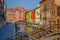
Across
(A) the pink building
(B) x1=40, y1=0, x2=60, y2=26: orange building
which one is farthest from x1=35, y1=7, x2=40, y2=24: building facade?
(A) the pink building

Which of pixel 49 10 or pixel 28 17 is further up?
pixel 49 10

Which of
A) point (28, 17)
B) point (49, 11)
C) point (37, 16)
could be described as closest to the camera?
point (28, 17)

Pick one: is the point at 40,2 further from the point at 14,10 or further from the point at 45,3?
the point at 14,10

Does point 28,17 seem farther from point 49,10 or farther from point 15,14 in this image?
point 49,10

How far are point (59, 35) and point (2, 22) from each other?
86.1 inches

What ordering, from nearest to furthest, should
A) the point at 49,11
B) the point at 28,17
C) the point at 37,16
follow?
the point at 28,17
the point at 37,16
the point at 49,11

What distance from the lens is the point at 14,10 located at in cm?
546

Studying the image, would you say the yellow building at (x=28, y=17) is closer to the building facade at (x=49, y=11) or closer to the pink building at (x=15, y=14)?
the pink building at (x=15, y=14)

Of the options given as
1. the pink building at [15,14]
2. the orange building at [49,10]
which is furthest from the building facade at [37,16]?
the pink building at [15,14]

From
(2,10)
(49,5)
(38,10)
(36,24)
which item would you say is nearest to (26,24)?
(36,24)

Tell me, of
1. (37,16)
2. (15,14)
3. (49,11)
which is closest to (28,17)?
(37,16)

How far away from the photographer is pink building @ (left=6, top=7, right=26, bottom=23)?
5275 mm

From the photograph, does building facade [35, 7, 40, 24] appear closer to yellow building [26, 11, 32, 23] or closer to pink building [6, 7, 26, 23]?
yellow building [26, 11, 32, 23]

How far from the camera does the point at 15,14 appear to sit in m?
5.52
